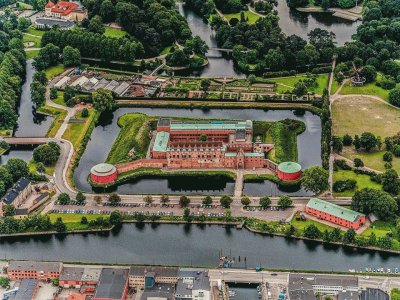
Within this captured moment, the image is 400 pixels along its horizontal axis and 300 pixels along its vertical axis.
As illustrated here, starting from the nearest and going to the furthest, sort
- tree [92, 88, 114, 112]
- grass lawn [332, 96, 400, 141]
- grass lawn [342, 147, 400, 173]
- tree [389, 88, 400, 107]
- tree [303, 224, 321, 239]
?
tree [303, 224, 321, 239] < grass lawn [342, 147, 400, 173] < grass lawn [332, 96, 400, 141] < tree [389, 88, 400, 107] < tree [92, 88, 114, 112]

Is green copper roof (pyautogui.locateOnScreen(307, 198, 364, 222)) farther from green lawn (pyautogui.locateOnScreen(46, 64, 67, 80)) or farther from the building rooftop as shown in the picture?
green lawn (pyautogui.locateOnScreen(46, 64, 67, 80))

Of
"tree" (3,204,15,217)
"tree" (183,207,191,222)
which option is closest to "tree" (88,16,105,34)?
"tree" (3,204,15,217)

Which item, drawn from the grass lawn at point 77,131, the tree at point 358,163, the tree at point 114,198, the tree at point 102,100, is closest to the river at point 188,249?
the tree at point 114,198

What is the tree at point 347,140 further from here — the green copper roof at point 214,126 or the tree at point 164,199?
the tree at point 164,199

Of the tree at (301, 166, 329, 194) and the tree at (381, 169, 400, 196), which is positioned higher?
the tree at (301, 166, 329, 194)

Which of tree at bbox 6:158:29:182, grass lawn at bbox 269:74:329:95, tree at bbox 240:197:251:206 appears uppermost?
tree at bbox 6:158:29:182

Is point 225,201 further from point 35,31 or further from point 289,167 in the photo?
point 35,31

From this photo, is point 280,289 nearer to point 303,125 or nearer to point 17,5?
point 303,125
